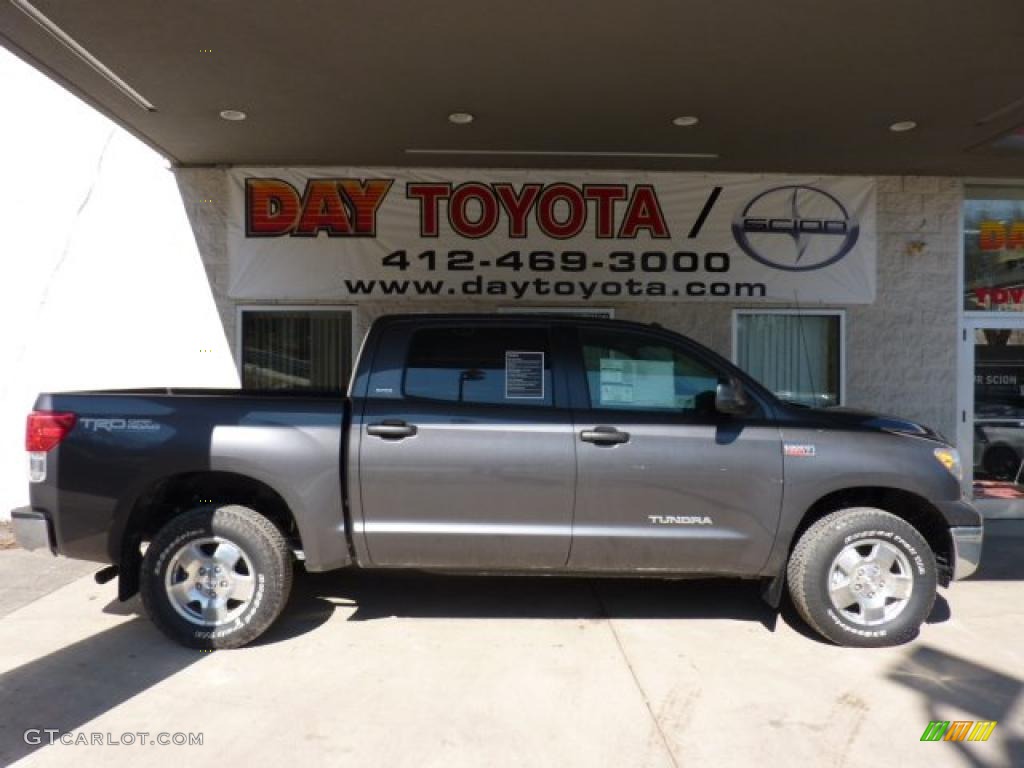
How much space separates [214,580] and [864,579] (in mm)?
3756

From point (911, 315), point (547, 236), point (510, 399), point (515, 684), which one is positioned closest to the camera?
point (515, 684)

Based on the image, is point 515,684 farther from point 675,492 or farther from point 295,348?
point 295,348

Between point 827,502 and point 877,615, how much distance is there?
0.69 metres

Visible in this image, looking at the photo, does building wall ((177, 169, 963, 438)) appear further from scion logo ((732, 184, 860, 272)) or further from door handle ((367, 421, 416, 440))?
door handle ((367, 421, 416, 440))

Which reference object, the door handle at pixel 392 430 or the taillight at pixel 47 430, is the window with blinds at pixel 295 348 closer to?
the taillight at pixel 47 430

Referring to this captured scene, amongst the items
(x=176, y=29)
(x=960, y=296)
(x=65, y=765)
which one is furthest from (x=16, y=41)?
(x=960, y=296)

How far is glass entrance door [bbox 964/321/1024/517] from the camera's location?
826 cm

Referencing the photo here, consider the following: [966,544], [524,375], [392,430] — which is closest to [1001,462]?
[966,544]

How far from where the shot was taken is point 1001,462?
8.34m

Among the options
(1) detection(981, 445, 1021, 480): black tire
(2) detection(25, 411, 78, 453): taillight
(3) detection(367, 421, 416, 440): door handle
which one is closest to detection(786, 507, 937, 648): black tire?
(3) detection(367, 421, 416, 440): door handle

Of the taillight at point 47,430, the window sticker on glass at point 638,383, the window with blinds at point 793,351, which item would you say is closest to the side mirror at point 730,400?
the window sticker on glass at point 638,383

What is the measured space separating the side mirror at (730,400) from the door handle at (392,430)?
1.74m

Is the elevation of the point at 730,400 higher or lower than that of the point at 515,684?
higher

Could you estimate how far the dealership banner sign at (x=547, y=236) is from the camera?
7996 mm
